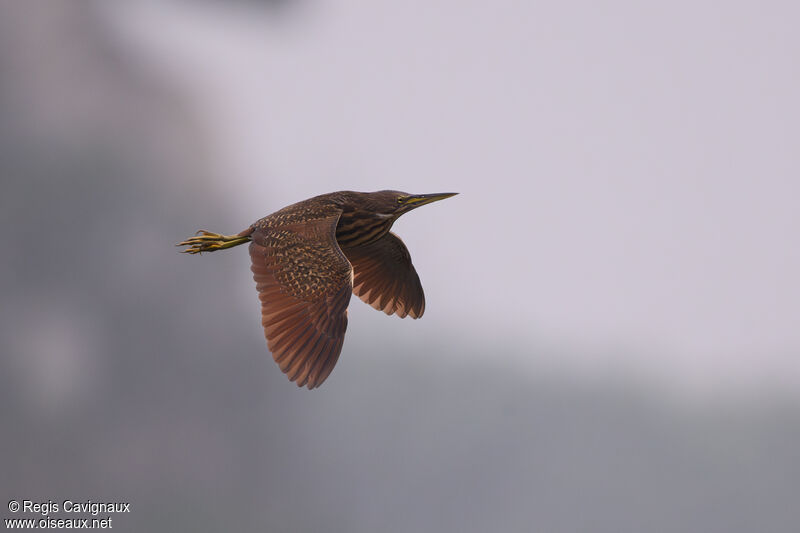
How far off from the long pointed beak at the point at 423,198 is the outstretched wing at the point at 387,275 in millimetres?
625

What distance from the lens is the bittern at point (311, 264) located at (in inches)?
164

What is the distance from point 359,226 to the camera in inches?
197

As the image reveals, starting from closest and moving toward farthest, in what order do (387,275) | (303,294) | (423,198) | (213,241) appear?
(303,294)
(213,241)
(423,198)
(387,275)

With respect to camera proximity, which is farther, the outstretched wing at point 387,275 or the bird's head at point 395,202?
the outstretched wing at point 387,275

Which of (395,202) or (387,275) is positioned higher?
(395,202)

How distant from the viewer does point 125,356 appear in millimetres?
31312

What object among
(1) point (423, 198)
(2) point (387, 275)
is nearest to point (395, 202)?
(1) point (423, 198)

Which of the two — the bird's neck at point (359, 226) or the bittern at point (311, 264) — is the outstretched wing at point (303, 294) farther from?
the bird's neck at point (359, 226)

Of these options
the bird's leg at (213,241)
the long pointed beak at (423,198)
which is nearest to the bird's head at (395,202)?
the long pointed beak at (423,198)

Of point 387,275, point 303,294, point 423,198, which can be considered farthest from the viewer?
point 387,275

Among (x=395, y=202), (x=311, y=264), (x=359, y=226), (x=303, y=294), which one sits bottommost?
(x=303, y=294)

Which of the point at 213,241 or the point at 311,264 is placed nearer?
the point at 311,264

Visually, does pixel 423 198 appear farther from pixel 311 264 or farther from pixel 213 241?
pixel 213 241

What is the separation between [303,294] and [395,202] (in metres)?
0.97
